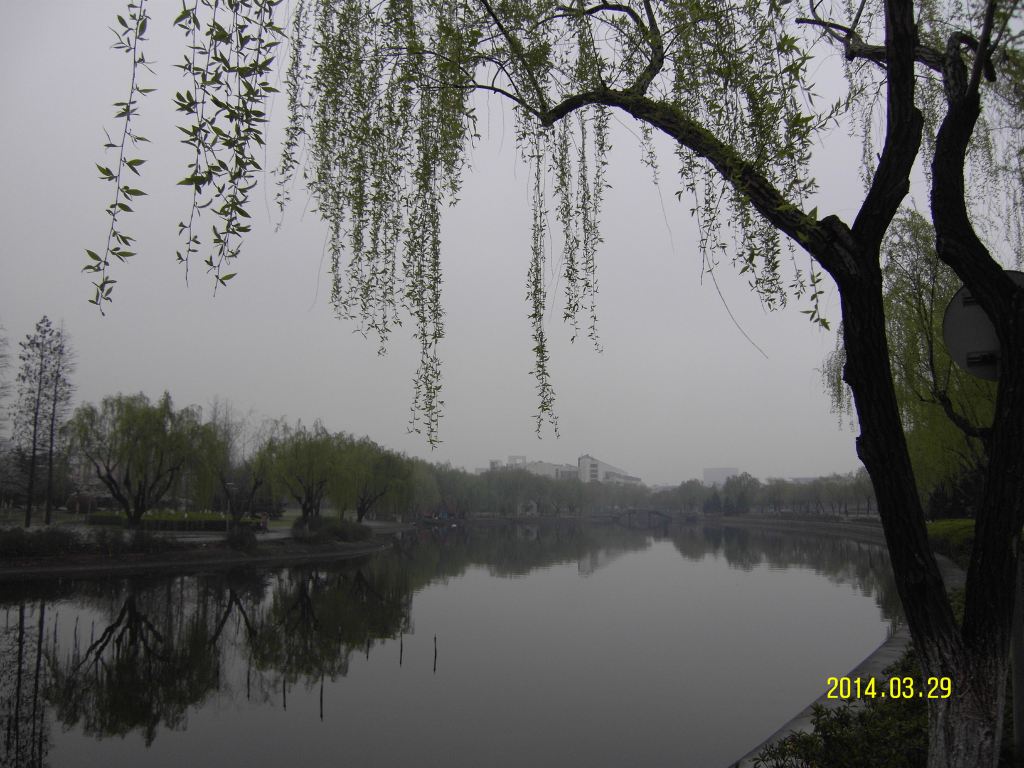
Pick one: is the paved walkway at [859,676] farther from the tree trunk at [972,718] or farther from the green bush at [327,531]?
the green bush at [327,531]

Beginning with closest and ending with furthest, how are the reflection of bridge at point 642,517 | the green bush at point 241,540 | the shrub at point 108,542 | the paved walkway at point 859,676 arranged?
the paved walkway at point 859,676 < the shrub at point 108,542 < the green bush at point 241,540 < the reflection of bridge at point 642,517

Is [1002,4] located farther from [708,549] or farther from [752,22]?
[708,549]

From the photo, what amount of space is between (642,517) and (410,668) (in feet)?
278

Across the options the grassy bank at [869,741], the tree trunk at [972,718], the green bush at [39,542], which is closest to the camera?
the tree trunk at [972,718]

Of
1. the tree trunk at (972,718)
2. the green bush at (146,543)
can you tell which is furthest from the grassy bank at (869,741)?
the green bush at (146,543)

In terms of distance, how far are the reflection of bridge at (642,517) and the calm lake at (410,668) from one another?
64.0m

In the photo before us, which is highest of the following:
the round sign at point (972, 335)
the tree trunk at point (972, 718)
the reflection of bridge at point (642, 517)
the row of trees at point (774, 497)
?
the round sign at point (972, 335)

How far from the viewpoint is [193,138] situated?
194 centimetres

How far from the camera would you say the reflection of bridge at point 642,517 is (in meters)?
85.0

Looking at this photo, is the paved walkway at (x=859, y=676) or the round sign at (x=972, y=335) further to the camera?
the paved walkway at (x=859, y=676)

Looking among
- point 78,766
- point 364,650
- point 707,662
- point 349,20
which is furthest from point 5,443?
point 349,20

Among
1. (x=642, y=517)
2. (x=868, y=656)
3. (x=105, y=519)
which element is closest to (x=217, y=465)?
(x=105, y=519)

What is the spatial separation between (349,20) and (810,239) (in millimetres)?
2271

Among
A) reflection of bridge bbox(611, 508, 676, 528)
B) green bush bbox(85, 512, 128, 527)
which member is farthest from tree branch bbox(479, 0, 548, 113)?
reflection of bridge bbox(611, 508, 676, 528)
